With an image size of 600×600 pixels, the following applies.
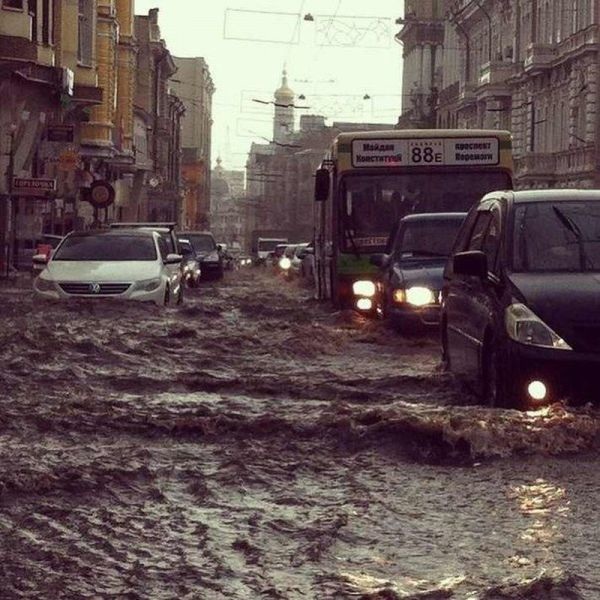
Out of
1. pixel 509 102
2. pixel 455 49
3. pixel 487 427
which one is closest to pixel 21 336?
pixel 487 427

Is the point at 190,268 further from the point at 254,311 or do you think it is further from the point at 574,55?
the point at 574,55

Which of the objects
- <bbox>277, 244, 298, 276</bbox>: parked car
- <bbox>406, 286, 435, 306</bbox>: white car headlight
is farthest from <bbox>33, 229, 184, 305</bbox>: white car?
<bbox>277, 244, 298, 276</bbox>: parked car

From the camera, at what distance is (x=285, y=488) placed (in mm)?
8422

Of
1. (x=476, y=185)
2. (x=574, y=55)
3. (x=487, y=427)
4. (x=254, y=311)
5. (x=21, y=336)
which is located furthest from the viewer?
(x=574, y=55)

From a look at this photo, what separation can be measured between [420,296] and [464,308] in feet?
23.2

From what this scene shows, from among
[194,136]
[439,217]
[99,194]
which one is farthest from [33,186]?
[194,136]

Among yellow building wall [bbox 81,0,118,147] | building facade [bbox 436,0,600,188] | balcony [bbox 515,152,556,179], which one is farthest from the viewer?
balcony [bbox 515,152,556,179]

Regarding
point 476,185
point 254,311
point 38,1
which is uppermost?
point 38,1

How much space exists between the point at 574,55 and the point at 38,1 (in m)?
22.2

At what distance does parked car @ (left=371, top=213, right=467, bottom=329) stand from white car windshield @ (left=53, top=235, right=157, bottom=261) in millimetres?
5184

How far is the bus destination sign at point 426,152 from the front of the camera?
23.1 m

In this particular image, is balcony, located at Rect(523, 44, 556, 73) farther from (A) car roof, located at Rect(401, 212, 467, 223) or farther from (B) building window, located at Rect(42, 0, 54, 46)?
(A) car roof, located at Rect(401, 212, 467, 223)

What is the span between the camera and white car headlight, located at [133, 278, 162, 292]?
23917mm

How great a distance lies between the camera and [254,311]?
27.9 m
